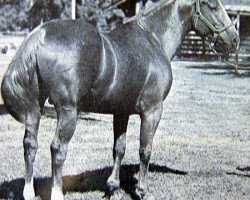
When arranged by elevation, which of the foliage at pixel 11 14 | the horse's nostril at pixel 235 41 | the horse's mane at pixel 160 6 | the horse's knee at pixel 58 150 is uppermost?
the horse's mane at pixel 160 6

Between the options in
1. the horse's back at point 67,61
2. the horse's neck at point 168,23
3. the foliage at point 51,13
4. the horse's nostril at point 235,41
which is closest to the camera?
the horse's back at point 67,61

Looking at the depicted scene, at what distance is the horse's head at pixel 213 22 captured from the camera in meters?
5.96

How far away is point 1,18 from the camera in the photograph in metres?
98.1

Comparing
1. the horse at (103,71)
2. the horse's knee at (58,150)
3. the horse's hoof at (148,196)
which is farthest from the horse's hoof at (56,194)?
the horse's hoof at (148,196)

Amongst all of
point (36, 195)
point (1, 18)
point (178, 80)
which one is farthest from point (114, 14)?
point (1, 18)

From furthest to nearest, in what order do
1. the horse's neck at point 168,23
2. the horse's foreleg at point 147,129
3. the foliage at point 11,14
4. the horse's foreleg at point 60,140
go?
the foliage at point 11,14, the horse's neck at point 168,23, the horse's foreleg at point 147,129, the horse's foreleg at point 60,140

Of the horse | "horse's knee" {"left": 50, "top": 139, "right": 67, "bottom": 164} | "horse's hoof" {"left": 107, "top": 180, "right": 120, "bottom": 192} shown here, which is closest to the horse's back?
the horse

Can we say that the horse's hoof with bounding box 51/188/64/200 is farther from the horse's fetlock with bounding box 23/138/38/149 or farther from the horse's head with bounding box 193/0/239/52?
the horse's head with bounding box 193/0/239/52

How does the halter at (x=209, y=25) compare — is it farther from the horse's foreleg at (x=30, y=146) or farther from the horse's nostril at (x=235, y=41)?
Result: the horse's foreleg at (x=30, y=146)

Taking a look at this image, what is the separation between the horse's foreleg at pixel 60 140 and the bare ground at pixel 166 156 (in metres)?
0.67

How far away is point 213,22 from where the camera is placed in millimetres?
6016

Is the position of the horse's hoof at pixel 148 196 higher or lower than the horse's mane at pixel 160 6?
lower

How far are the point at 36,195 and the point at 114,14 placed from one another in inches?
1540

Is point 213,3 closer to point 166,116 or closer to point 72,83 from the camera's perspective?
point 72,83
